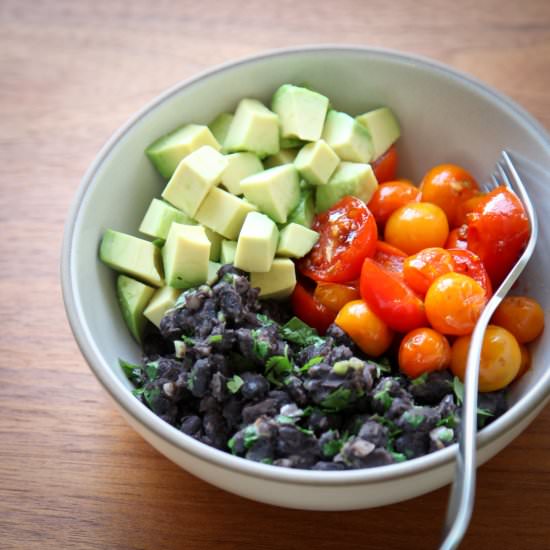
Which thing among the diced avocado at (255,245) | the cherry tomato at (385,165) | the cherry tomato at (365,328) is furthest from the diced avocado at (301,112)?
the cherry tomato at (365,328)

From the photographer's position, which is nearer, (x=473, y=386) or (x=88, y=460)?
(x=473, y=386)

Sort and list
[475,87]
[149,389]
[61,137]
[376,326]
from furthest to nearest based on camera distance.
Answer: [61,137], [475,87], [376,326], [149,389]

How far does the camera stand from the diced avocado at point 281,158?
7.21 ft

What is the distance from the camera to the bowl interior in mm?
1981

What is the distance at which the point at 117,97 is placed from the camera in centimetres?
267

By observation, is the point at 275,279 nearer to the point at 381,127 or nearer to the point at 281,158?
the point at 281,158

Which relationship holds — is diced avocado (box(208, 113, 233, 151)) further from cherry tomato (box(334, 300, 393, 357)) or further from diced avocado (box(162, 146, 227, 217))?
→ cherry tomato (box(334, 300, 393, 357))

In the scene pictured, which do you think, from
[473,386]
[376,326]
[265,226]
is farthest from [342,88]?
[473,386]

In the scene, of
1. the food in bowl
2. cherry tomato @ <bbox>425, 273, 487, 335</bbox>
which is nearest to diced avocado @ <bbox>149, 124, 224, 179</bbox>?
the food in bowl

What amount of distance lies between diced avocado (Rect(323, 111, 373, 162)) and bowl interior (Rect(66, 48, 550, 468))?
16cm

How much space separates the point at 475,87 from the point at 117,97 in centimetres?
125

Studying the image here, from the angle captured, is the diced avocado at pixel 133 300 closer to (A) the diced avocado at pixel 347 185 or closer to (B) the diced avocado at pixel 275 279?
(B) the diced avocado at pixel 275 279

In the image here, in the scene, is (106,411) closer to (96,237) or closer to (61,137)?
(96,237)

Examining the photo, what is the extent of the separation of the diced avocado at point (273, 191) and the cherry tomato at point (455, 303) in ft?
1.58
